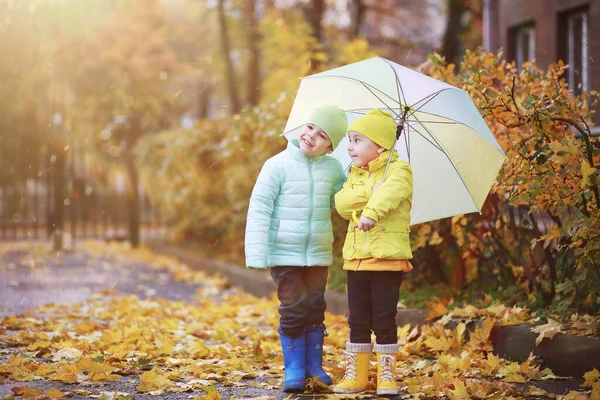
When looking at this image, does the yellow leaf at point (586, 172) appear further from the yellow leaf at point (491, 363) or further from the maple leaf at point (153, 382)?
the maple leaf at point (153, 382)

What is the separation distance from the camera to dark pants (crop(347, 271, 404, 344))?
4.84 meters

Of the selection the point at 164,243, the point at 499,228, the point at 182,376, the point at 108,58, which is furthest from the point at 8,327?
the point at 108,58

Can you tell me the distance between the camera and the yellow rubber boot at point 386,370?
4.81 metres

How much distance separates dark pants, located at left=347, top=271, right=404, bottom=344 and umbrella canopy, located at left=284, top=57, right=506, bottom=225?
618 millimetres

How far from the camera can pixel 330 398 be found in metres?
4.62

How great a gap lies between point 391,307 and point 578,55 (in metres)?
10.1

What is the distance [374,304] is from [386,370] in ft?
1.21

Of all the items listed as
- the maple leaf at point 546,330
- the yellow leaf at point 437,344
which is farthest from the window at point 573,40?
the maple leaf at point 546,330

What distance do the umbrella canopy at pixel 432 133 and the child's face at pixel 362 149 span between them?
48cm

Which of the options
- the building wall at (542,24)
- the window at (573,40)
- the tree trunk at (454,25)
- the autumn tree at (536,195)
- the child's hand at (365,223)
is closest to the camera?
the child's hand at (365,223)

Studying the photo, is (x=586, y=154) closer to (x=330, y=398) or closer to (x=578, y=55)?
(x=330, y=398)

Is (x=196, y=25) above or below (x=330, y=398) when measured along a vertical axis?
above

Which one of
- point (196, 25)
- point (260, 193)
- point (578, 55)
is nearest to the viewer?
point (260, 193)

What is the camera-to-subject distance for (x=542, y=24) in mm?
14117
